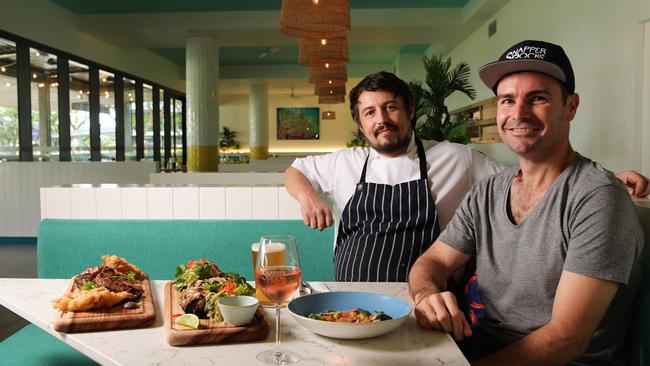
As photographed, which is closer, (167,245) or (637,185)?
(637,185)

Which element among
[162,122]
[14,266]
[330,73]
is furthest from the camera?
[162,122]

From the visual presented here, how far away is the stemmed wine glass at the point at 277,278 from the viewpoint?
1068mm

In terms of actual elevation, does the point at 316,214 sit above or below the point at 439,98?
below

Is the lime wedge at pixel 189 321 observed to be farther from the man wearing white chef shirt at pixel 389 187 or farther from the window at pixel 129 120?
the window at pixel 129 120

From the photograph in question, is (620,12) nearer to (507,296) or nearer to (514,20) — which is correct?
(514,20)

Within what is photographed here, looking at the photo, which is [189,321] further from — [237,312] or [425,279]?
[425,279]

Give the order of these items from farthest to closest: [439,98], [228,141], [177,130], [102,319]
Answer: [228,141] → [177,130] → [439,98] → [102,319]

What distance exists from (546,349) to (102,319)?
3.24 ft

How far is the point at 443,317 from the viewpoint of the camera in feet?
3.88

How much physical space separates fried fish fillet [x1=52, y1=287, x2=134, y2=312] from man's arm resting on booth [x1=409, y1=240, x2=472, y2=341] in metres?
0.70

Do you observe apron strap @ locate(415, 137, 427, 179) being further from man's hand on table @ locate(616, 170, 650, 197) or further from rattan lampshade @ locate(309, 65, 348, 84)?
rattan lampshade @ locate(309, 65, 348, 84)

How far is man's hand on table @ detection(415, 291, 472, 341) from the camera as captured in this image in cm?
119

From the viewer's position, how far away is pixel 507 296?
4.82ft

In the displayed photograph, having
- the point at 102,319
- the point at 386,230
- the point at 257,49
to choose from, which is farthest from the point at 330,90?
the point at 102,319
